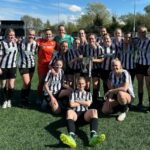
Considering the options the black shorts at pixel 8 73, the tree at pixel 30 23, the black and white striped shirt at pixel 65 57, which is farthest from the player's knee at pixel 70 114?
the tree at pixel 30 23

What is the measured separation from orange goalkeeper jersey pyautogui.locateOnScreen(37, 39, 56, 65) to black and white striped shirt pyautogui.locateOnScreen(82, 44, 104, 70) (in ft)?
2.18

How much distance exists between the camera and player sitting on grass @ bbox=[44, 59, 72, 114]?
6641 millimetres

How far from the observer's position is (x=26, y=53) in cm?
702

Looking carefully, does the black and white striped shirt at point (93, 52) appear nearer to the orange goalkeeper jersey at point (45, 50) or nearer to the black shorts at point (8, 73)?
the orange goalkeeper jersey at point (45, 50)

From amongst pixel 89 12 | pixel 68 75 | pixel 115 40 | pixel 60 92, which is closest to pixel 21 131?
pixel 60 92

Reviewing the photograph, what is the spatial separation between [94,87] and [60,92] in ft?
2.77

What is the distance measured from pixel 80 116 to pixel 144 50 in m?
1.91

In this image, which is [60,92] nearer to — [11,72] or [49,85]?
[49,85]

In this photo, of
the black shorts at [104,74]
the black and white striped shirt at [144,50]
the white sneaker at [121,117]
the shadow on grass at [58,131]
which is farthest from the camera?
the black shorts at [104,74]

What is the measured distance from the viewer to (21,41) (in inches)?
277

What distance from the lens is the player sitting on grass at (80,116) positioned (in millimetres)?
4827

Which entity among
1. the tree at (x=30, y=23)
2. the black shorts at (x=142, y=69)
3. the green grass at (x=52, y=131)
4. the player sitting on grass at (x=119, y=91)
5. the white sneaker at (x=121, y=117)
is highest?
the tree at (x=30, y=23)

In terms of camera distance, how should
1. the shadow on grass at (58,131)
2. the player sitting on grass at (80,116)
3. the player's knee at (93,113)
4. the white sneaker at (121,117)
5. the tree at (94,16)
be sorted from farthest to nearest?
the tree at (94,16) < the white sneaker at (121,117) < the player's knee at (93,113) < the shadow on grass at (58,131) < the player sitting on grass at (80,116)

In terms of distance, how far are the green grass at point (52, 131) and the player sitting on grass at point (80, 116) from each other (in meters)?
0.12
